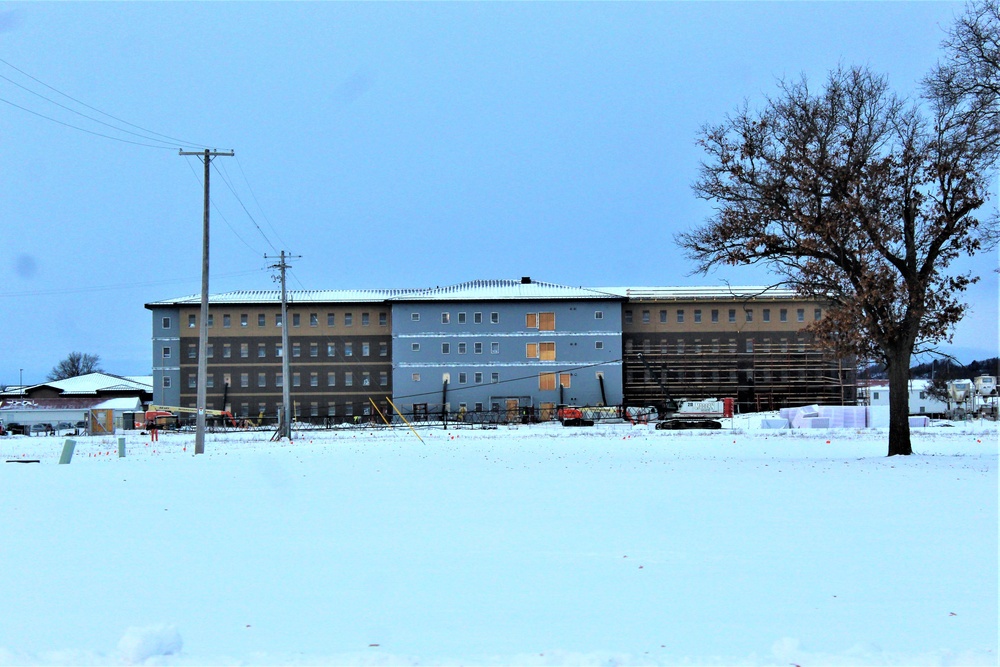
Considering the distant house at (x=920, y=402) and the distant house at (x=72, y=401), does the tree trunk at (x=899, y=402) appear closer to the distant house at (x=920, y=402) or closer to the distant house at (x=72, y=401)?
the distant house at (x=72, y=401)

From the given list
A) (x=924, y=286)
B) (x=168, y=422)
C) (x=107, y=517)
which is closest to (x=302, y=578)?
(x=107, y=517)

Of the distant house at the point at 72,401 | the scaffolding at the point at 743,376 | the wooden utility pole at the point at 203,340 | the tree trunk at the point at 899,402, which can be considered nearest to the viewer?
the tree trunk at the point at 899,402

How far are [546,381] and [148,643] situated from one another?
249ft

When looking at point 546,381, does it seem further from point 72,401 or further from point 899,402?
point 899,402

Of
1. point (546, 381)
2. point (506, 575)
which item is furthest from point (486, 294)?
point (506, 575)

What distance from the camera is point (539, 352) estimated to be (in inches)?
3231

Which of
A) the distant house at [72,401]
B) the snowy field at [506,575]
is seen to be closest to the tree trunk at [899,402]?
the snowy field at [506,575]

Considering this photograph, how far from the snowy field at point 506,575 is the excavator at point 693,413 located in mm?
40714

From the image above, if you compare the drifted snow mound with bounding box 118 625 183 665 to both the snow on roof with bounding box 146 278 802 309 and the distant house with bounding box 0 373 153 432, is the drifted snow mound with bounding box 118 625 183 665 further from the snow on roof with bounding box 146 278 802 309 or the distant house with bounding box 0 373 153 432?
the snow on roof with bounding box 146 278 802 309

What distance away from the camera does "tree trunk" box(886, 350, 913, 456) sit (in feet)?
79.5

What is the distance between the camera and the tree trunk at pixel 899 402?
24219 mm

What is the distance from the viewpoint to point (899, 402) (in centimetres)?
2488

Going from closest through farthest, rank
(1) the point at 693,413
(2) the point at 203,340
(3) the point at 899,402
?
(3) the point at 899,402 → (2) the point at 203,340 → (1) the point at 693,413

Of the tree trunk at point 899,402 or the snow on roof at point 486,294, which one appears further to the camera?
the snow on roof at point 486,294
